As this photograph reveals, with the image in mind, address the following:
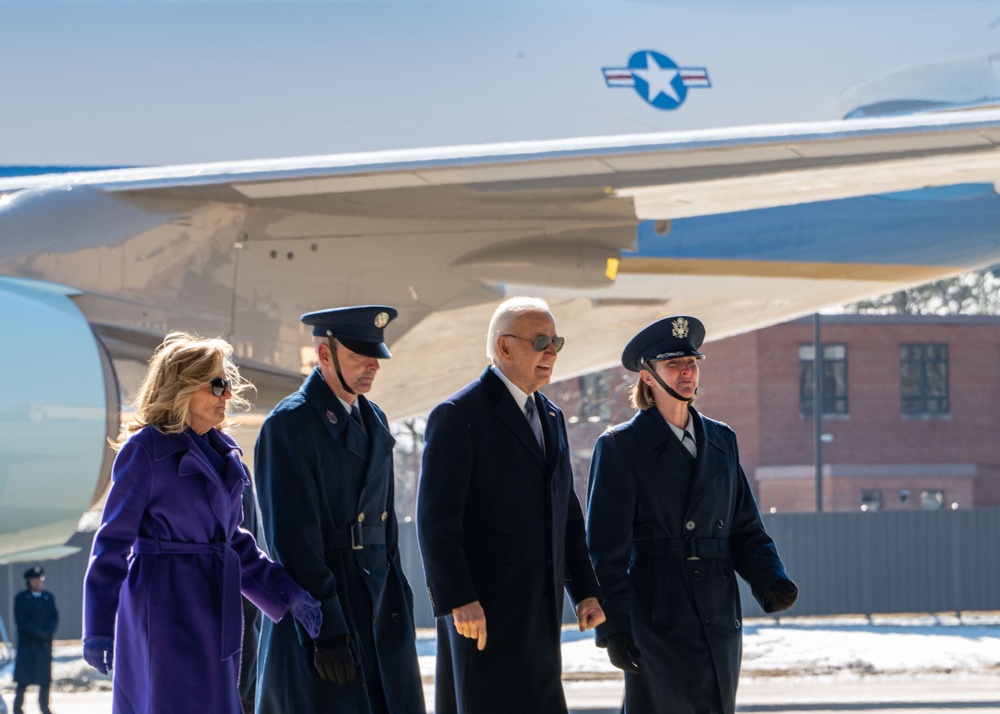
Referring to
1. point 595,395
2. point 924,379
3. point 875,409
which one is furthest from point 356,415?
point 924,379

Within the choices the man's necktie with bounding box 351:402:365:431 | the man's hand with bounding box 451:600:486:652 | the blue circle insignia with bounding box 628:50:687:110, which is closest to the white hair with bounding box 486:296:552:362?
the man's necktie with bounding box 351:402:365:431

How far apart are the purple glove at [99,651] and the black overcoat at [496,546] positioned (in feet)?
3.04

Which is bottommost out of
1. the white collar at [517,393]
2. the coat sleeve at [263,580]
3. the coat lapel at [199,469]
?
the coat sleeve at [263,580]

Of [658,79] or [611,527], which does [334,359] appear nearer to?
[611,527]

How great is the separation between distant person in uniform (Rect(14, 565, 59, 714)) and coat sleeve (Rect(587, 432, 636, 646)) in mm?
7418

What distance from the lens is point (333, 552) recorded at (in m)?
4.01

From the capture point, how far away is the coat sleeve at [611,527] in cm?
413

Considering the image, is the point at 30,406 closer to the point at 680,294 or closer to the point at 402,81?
the point at 402,81

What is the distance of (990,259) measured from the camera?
812 centimetres

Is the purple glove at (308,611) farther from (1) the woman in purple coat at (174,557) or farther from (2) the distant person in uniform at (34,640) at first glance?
(2) the distant person in uniform at (34,640)

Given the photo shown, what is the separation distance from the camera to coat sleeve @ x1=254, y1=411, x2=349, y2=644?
3.79 m

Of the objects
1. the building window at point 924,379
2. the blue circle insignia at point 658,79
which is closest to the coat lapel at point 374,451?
the blue circle insignia at point 658,79

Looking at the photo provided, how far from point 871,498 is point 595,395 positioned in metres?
8.10

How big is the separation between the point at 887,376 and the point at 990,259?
1158 inches
